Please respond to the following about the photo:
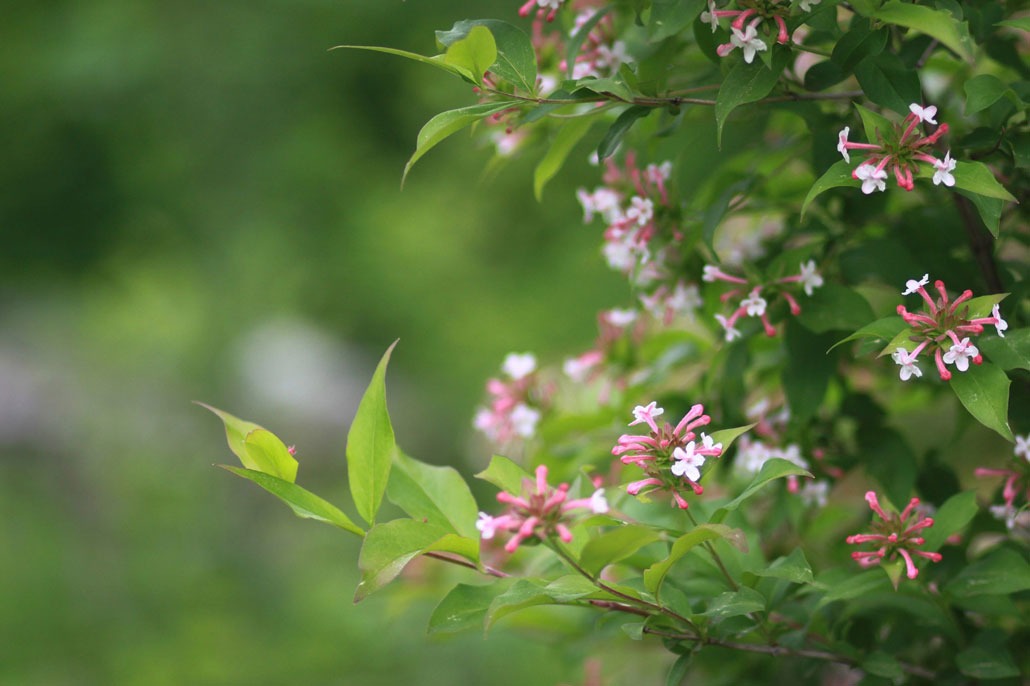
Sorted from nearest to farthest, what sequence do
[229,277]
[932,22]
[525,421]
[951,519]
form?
[932,22]
[951,519]
[525,421]
[229,277]

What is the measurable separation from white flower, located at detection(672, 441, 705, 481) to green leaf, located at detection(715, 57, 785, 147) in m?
0.15

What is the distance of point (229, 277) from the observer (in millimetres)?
3576

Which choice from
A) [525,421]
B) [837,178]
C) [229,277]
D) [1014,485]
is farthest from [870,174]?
[229,277]

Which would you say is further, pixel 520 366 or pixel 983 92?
pixel 520 366

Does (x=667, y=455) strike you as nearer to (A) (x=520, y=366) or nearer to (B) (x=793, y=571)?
(B) (x=793, y=571)

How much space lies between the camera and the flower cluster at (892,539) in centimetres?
Result: 51

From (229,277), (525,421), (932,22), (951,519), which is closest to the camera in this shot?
(932,22)

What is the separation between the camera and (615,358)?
2.81 ft

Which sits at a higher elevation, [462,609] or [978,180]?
[978,180]

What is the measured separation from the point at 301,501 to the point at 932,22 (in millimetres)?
359

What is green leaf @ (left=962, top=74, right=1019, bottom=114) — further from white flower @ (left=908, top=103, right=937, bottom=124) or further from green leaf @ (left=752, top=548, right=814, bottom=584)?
green leaf @ (left=752, top=548, right=814, bottom=584)

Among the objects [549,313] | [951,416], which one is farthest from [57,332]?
[951,416]

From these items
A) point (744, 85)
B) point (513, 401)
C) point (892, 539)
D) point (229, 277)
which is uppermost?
point (744, 85)

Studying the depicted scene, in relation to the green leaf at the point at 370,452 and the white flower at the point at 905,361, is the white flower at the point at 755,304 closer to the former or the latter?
the white flower at the point at 905,361
